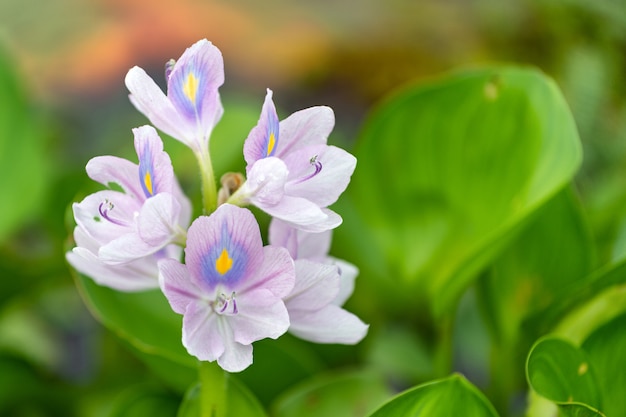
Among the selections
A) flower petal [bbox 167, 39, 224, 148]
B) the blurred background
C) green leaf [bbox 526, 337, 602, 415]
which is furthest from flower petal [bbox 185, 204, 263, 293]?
the blurred background

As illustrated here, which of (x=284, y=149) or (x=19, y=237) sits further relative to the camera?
(x=19, y=237)

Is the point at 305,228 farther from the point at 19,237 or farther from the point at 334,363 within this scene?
the point at 19,237

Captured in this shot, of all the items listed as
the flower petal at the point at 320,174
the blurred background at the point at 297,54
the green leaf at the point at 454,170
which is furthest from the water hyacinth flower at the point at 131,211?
the blurred background at the point at 297,54

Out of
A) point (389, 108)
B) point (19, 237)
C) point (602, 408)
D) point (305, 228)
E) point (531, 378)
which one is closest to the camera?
point (305, 228)

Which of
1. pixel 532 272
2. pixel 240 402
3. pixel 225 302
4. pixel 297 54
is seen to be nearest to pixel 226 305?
pixel 225 302

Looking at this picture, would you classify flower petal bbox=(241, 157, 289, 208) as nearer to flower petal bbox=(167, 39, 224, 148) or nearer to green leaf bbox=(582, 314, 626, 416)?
flower petal bbox=(167, 39, 224, 148)

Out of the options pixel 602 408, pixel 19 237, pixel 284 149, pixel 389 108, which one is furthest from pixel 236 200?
pixel 19 237

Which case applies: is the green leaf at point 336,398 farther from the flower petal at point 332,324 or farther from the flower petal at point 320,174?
the flower petal at point 320,174
